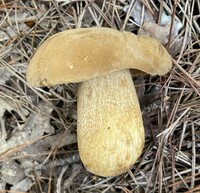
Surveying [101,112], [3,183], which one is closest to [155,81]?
[101,112]

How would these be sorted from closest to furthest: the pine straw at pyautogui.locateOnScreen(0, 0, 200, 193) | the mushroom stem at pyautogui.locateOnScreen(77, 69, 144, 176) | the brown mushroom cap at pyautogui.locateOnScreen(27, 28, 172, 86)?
1. the brown mushroom cap at pyautogui.locateOnScreen(27, 28, 172, 86)
2. the mushroom stem at pyautogui.locateOnScreen(77, 69, 144, 176)
3. the pine straw at pyautogui.locateOnScreen(0, 0, 200, 193)

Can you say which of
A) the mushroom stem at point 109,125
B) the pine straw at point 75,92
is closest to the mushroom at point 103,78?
the mushroom stem at point 109,125

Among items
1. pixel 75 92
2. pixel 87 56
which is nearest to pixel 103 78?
pixel 87 56

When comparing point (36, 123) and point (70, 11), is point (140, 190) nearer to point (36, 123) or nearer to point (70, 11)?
point (36, 123)

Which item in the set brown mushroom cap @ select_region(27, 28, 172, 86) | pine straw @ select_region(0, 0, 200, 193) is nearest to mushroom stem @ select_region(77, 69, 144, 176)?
brown mushroom cap @ select_region(27, 28, 172, 86)

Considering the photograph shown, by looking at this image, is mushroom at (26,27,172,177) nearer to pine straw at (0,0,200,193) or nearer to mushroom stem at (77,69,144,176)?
mushroom stem at (77,69,144,176)

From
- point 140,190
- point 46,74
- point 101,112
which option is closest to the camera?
point 46,74

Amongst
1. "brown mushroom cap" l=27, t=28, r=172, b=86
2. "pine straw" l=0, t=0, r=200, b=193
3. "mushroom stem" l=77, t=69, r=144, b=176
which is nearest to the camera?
"brown mushroom cap" l=27, t=28, r=172, b=86
